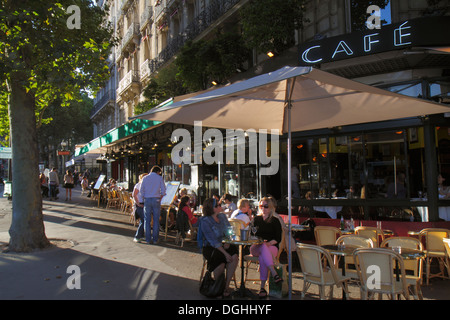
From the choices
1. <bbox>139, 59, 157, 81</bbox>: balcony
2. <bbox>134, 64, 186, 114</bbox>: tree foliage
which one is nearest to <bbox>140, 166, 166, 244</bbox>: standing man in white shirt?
<bbox>134, 64, 186, 114</bbox>: tree foliage

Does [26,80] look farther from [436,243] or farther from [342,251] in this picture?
[436,243]

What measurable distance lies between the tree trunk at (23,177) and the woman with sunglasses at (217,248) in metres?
4.12

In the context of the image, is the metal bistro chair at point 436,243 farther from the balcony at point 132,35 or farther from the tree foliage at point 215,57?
→ the balcony at point 132,35

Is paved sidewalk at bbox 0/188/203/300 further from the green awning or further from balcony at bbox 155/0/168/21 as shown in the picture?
balcony at bbox 155/0/168/21

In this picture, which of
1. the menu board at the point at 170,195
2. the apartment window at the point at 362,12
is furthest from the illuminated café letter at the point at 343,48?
the menu board at the point at 170,195

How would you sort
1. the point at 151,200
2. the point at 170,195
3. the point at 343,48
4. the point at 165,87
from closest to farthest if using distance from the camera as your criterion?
the point at 343,48 < the point at 151,200 < the point at 170,195 < the point at 165,87

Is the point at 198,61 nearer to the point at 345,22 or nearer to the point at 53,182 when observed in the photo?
the point at 345,22

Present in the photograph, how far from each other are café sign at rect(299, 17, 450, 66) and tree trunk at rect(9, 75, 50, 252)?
6379 millimetres

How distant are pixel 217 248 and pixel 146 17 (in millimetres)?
22420

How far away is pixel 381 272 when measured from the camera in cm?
421

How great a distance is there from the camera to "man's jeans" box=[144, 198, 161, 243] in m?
8.59

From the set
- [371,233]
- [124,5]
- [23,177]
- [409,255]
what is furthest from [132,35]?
[409,255]
